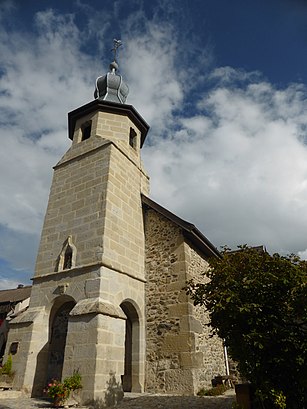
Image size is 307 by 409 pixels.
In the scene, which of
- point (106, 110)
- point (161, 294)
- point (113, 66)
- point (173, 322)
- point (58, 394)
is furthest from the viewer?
point (113, 66)

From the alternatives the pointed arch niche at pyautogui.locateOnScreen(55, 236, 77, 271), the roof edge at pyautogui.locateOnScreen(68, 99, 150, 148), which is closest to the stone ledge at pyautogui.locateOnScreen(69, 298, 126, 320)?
the pointed arch niche at pyautogui.locateOnScreen(55, 236, 77, 271)

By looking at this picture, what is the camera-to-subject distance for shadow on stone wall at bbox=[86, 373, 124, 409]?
20.4ft

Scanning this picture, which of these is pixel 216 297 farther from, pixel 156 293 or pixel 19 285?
pixel 19 285

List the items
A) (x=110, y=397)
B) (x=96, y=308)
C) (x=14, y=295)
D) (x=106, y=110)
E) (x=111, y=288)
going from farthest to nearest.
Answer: (x=14, y=295)
(x=106, y=110)
(x=111, y=288)
(x=96, y=308)
(x=110, y=397)

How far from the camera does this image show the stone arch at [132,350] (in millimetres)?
8336

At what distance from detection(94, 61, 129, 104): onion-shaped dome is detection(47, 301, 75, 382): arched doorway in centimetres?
872

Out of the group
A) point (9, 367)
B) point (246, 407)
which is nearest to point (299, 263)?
point (246, 407)

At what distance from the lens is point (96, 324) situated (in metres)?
6.82

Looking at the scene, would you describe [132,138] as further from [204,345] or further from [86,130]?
[204,345]

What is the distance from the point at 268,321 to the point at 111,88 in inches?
461

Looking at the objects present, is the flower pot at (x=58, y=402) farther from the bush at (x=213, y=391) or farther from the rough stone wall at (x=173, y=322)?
the bush at (x=213, y=391)

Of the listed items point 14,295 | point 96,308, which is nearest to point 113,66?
point 96,308

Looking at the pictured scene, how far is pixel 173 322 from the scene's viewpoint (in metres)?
8.58

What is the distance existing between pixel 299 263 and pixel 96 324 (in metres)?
4.45
